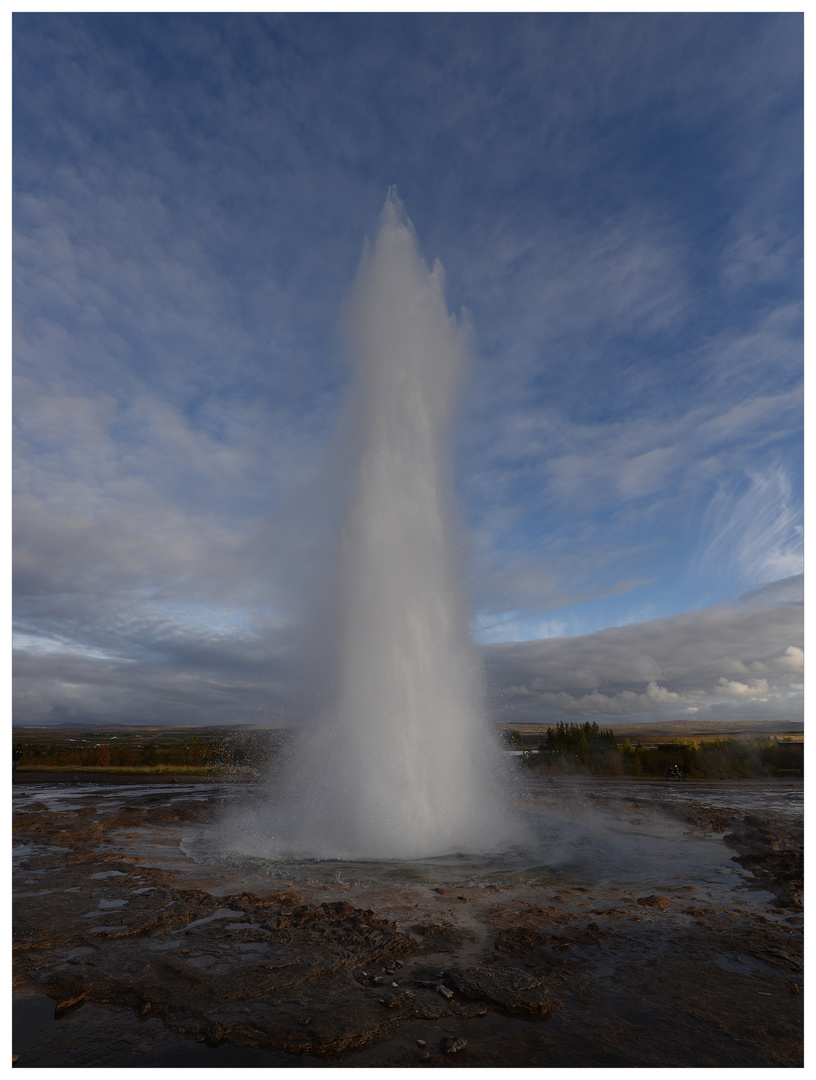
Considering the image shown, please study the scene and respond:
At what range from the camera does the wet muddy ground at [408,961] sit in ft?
15.1

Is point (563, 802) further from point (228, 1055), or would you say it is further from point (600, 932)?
point (228, 1055)

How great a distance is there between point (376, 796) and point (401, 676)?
3.05 metres

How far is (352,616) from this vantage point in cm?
1533

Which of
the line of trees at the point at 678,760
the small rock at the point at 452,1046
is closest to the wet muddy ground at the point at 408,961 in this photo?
the small rock at the point at 452,1046

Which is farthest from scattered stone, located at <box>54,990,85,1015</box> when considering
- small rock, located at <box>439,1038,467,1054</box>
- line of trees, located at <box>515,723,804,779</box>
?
line of trees, located at <box>515,723,804,779</box>

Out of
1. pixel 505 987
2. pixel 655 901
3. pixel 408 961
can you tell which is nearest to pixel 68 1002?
pixel 408 961

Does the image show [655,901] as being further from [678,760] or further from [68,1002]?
[678,760]

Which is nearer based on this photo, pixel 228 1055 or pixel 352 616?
pixel 228 1055

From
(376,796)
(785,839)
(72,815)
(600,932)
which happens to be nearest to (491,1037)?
(600,932)

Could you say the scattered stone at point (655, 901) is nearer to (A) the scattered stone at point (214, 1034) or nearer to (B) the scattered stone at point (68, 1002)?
(A) the scattered stone at point (214, 1034)

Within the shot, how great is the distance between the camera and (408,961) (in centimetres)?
636

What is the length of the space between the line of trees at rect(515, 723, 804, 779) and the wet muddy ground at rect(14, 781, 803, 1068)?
2930cm

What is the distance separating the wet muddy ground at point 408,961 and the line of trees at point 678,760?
29304mm

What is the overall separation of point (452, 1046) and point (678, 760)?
4219 cm
